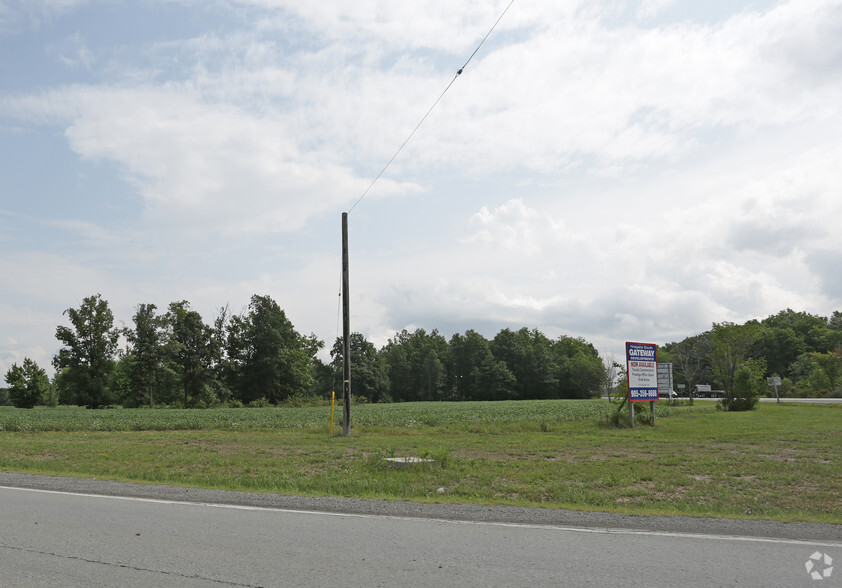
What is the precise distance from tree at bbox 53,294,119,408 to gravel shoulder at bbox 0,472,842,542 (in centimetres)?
6944

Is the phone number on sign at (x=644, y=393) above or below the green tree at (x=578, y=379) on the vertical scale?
above

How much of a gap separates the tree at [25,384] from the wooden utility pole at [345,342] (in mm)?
87400

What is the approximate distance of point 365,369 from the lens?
9700 cm

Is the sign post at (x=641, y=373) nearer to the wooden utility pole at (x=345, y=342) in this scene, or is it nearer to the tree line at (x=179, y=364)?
the wooden utility pole at (x=345, y=342)

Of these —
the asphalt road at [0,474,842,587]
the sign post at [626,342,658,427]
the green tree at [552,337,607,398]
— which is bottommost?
the green tree at [552,337,607,398]

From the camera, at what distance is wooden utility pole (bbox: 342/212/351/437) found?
21328 mm

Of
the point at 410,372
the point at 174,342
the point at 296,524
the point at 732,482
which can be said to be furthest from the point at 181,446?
the point at 410,372

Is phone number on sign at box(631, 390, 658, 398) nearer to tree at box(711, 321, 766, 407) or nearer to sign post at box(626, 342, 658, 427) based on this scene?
sign post at box(626, 342, 658, 427)

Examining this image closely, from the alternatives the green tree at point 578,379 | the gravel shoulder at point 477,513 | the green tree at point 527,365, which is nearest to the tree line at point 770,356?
the green tree at point 578,379

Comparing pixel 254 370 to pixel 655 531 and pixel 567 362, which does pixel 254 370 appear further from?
pixel 655 531

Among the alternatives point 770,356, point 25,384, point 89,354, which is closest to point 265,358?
point 89,354

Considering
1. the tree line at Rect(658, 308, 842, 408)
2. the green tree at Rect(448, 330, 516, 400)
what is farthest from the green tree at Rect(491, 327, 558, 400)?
the tree line at Rect(658, 308, 842, 408)

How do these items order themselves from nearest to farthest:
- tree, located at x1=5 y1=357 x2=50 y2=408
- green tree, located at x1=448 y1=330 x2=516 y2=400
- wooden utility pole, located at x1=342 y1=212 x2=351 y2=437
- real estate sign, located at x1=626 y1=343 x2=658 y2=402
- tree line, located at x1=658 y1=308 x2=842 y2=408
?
wooden utility pole, located at x1=342 y1=212 x2=351 y2=437 → real estate sign, located at x1=626 y1=343 x2=658 y2=402 → tree line, located at x1=658 y1=308 x2=842 y2=408 → tree, located at x1=5 y1=357 x2=50 y2=408 → green tree, located at x1=448 y1=330 x2=516 y2=400

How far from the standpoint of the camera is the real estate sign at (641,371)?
80.1ft
